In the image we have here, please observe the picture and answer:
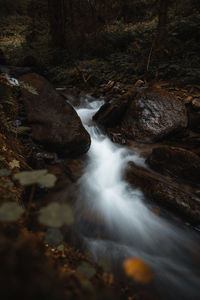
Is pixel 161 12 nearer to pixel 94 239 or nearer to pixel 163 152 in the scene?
pixel 163 152

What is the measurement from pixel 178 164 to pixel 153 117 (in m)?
1.92

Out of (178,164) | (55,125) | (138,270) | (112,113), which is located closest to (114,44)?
(112,113)

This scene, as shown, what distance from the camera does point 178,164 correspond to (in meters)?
3.70

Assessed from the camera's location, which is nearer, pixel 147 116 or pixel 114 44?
pixel 147 116

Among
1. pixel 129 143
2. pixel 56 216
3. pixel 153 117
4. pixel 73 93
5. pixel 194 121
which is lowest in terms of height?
pixel 129 143

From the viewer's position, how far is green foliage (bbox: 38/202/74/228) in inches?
33.4

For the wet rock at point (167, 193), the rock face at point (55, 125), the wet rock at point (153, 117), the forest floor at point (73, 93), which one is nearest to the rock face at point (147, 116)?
the wet rock at point (153, 117)

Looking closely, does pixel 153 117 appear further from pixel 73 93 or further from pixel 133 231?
pixel 73 93

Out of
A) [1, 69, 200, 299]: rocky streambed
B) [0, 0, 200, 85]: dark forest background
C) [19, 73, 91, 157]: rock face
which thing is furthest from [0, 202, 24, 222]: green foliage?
[0, 0, 200, 85]: dark forest background

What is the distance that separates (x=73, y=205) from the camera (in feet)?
11.4

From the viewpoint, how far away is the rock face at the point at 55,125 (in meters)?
4.05

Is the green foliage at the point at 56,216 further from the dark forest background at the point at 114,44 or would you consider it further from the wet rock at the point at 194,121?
the dark forest background at the point at 114,44

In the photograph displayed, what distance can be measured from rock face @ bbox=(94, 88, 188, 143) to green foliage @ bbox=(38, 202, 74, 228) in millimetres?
4433

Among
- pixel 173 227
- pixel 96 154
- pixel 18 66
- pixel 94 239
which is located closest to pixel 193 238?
pixel 173 227
